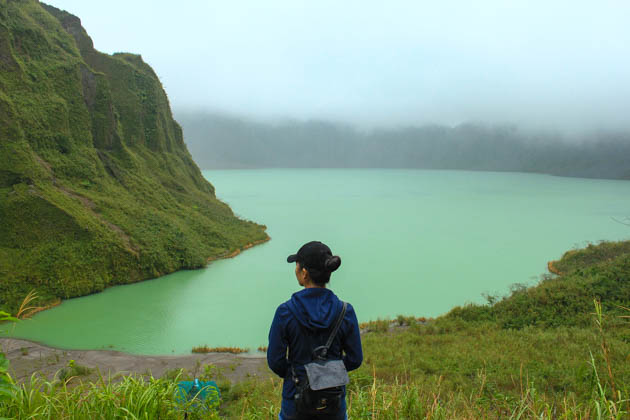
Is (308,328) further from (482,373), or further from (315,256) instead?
(482,373)

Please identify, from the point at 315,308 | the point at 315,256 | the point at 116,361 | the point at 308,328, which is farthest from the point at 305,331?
the point at 116,361

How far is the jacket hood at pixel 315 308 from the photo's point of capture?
2916 mm

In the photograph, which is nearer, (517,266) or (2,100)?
(2,100)

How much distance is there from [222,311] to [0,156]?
13.3m

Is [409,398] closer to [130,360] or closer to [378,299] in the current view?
[130,360]

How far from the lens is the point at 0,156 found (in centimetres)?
2023

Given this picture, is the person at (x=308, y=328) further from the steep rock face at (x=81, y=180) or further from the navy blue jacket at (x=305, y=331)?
the steep rock face at (x=81, y=180)

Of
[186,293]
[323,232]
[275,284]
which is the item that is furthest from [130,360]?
[323,232]

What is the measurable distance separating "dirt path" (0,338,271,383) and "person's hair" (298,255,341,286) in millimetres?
8274

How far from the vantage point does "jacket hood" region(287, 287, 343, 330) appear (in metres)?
2.92

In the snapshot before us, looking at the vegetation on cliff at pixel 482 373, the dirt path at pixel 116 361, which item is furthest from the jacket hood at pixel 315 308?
the dirt path at pixel 116 361

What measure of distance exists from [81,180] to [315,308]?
25.6m

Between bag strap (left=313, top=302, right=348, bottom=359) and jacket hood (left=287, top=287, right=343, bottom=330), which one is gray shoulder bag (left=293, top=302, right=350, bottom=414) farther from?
jacket hood (left=287, top=287, right=343, bottom=330)

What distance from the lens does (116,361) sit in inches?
501
